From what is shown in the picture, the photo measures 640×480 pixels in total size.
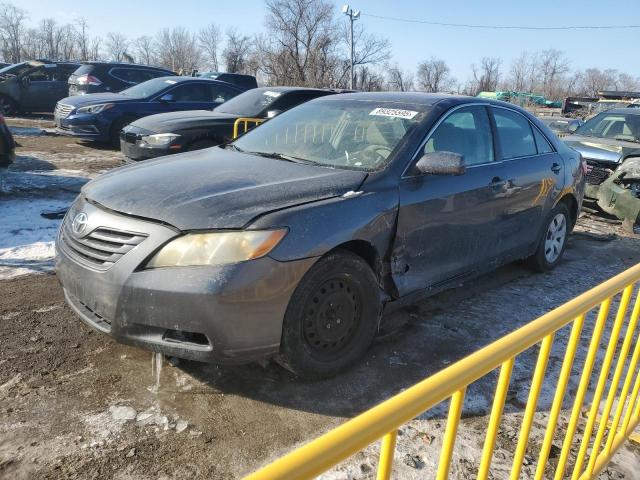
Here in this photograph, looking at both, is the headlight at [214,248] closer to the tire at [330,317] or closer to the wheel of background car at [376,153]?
the tire at [330,317]

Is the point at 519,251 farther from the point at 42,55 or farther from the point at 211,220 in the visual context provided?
the point at 42,55

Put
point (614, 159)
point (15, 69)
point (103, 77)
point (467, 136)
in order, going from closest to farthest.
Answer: point (467, 136) → point (614, 159) → point (103, 77) → point (15, 69)

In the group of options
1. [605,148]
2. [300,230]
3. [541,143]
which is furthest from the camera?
[605,148]

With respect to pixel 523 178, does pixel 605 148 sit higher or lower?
→ lower

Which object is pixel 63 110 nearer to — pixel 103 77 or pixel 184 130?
pixel 103 77

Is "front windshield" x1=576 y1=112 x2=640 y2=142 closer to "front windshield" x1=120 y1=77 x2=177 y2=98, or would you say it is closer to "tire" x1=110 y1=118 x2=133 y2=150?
"front windshield" x1=120 y1=77 x2=177 y2=98

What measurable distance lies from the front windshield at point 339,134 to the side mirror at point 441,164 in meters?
0.24

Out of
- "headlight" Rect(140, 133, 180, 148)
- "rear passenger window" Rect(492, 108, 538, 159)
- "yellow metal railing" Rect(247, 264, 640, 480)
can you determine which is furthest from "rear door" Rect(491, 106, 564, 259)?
"headlight" Rect(140, 133, 180, 148)

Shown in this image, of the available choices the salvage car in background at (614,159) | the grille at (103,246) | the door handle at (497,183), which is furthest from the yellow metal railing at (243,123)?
the salvage car in background at (614,159)

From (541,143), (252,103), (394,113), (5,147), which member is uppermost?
(394,113)

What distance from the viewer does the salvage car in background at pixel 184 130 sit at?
7.32 m

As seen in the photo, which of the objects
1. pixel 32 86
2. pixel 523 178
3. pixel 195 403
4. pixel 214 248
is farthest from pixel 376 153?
pixel 32 86

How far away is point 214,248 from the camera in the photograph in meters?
2.54

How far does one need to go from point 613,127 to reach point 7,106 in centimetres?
1633
